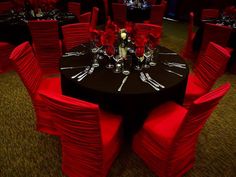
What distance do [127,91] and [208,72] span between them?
3.49 feet

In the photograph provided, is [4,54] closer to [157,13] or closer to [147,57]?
[147,57]

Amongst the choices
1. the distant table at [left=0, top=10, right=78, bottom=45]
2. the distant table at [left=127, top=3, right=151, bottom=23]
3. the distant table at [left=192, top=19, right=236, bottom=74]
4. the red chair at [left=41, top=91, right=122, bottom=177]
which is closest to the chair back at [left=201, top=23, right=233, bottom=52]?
the distant table at [left=192, top=19, right=236, bottom=74]

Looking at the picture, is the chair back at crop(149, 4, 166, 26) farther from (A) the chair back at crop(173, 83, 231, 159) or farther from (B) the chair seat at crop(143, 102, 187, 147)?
(A) the chair back at crop(173, 83, 231, 159)

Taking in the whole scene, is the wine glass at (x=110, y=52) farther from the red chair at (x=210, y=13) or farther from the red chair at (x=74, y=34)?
the red chair at (x=210, y=13)

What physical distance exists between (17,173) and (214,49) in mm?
2153

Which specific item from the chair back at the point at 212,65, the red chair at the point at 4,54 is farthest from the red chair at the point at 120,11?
the chair back at the point at 212,65

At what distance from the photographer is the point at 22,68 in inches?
80.5

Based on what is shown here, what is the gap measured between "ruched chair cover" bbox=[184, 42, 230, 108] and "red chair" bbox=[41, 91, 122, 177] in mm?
886

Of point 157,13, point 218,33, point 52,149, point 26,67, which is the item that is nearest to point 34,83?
point 26,67

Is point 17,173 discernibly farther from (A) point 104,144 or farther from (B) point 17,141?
(A) point 104,144

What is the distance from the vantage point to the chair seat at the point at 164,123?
1.81 metres

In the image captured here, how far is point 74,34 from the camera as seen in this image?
3.07m

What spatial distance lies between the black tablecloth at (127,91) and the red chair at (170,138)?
0.12 m

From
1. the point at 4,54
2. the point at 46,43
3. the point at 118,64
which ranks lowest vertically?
the point at 4,54
